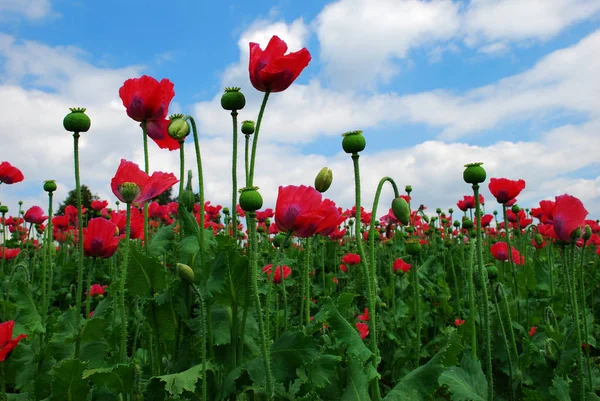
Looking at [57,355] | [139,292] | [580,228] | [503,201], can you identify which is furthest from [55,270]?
[580,228]

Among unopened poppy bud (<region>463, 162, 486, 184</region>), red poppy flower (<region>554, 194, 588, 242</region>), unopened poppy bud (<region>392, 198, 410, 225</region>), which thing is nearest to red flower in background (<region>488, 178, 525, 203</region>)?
red poppy flower (<region>554, 194, 588, 242</region>)

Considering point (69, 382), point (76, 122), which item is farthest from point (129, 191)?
point (69, 382)

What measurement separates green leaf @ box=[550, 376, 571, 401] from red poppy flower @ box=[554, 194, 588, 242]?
0.65m

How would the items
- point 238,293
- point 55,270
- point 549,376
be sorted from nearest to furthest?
point 238,293, point 549,376, point 55,270

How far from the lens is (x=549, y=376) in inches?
95.3

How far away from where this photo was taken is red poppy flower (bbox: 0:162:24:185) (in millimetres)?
3752

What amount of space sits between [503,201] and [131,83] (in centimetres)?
203

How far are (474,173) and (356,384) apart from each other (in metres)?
0.93

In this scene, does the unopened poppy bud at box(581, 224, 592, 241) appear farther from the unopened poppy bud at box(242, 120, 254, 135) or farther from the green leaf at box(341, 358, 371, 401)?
the unopened poppy bud at box(242, 120, 254, 135)

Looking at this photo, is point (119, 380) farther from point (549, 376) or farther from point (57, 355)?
point (549, 376)

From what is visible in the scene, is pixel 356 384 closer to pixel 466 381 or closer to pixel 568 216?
pixel 466 381

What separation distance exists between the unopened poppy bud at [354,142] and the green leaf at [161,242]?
0.84 metres

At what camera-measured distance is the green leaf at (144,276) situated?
6.41ft

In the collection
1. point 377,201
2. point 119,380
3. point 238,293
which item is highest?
point 377,201
